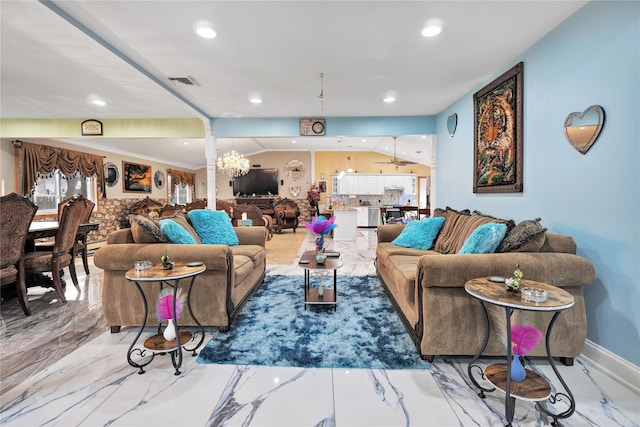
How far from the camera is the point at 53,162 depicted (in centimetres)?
614

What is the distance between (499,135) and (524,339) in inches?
89.0

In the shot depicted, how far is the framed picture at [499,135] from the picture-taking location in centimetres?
280

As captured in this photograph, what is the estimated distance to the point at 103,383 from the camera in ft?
5.87

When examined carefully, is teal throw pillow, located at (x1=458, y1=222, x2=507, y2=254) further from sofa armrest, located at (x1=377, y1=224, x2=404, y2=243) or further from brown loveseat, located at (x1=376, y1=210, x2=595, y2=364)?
sofa armrest, located at (x1=377, y1=224, x2=404, y2=243)

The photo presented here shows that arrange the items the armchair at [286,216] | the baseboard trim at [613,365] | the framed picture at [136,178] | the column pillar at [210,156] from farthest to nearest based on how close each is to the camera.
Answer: the armchair at [286,216]
the framed picture at [136,178]
the column pillar at [210,156]
the baseboard trim at [613,365]

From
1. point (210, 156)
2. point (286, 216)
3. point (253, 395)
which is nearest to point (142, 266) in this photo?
point (253, 395)

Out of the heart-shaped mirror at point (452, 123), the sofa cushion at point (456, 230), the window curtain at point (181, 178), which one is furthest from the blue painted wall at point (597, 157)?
the window curtain at point (181, 178)

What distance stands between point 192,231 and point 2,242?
157 centimetres

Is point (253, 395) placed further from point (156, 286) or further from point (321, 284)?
point (321, 284)

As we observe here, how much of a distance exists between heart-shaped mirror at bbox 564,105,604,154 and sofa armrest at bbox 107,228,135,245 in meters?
3.56

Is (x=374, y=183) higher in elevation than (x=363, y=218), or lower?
higher

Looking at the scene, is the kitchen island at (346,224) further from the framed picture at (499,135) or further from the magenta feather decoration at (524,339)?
the magenta feather decoration at (524,339)

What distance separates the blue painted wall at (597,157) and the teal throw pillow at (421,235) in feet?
3.34

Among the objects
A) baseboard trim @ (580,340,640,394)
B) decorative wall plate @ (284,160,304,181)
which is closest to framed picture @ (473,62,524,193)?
baseboard trim @ (580,340,640,394)
